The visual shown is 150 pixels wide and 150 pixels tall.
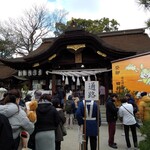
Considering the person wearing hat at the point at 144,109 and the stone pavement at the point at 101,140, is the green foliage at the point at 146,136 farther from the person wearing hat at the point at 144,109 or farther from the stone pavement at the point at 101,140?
the stone pavement at the point at 101,140

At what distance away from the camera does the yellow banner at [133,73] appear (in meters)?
12.6

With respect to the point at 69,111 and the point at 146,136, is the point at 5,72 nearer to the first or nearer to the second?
the point at 69,111

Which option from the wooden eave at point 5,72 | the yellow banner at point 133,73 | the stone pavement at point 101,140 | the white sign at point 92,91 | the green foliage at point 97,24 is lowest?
the stone pavement at point 101,140

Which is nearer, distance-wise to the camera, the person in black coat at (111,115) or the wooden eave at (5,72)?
the person in black coat at (111,115)

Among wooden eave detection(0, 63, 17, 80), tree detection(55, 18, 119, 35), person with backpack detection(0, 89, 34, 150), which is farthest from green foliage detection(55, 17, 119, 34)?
person with backpack detection(0, 89, 34, 150)

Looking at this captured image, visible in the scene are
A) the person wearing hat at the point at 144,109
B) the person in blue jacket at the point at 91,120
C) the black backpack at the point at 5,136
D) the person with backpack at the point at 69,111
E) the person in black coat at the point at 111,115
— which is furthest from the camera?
the person with backpack at the point at 69,111

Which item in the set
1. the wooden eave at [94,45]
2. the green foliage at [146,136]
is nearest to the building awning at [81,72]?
the wooden eave at [94,45]

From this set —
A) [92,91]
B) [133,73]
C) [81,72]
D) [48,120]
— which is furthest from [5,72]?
[48,120]

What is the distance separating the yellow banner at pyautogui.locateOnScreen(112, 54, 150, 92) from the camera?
41.4 feet

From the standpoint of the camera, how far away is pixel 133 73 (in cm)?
1310

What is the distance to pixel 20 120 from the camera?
427 centimetres

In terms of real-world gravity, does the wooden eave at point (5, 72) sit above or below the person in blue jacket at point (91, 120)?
above

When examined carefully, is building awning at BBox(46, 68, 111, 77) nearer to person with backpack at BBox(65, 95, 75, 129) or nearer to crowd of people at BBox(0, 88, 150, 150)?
person with backpack at BBox(65, 95, 75, 129)

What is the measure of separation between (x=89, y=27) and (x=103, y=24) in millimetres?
1827
